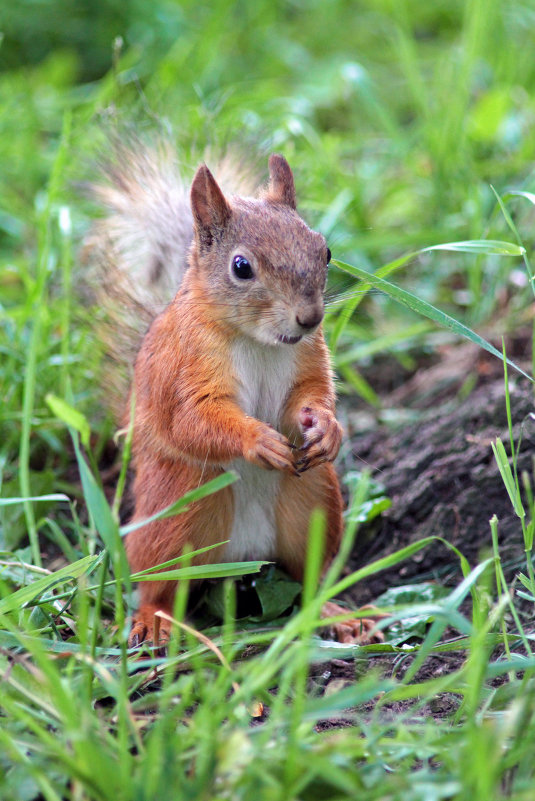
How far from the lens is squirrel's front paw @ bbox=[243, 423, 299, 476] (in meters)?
1.65

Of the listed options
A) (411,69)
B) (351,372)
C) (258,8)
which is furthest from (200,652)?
(258,8)

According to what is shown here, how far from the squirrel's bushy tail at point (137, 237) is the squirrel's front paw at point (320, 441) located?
2.10ft

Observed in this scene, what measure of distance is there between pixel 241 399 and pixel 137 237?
33.2 inches

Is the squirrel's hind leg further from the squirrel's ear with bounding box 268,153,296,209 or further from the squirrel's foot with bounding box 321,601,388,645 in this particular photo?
the squirrel's ear with bounding box 268,153,296,209

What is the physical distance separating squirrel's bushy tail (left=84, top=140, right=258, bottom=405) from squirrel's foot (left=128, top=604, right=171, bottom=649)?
0.58 meters

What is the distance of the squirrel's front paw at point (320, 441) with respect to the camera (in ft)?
5.70

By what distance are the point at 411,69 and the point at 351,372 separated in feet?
4.38

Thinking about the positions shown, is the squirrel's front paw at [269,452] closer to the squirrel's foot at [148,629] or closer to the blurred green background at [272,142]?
the squirrel's foot at [148,629]

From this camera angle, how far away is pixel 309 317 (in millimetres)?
1705

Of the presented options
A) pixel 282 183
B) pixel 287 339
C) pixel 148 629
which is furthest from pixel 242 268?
pixel 148 629

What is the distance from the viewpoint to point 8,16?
4543mm

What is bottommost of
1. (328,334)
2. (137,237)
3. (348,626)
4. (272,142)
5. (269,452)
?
(348,626)

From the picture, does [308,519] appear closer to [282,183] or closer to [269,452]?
[269,452]

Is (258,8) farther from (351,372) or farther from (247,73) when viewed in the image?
(351,372)
